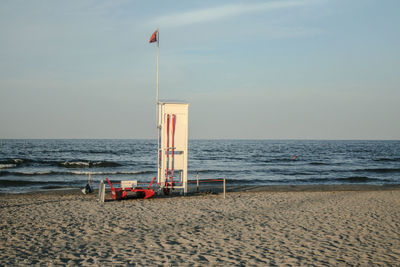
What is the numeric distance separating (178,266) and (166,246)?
134cm

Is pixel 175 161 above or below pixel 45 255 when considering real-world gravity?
above

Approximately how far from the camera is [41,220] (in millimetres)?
10383

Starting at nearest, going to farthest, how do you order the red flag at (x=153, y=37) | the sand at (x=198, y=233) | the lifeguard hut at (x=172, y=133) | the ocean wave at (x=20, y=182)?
the sand at (x=198, y=233) < the lifeguard hut at (x=172, y=133) < the red flag at (x=153, y=37) < the ocean wave at (x=20, y=182)

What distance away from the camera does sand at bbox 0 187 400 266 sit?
689 cm

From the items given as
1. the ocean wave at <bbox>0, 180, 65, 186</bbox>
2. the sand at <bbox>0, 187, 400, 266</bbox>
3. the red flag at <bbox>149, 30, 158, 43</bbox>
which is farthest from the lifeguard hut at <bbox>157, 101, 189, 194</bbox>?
the ocean wave at <bbox>0, 180, 65, 186</bbox>

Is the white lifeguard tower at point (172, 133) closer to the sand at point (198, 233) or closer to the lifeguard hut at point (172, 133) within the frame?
the lifeguard hut at point (172, 133)

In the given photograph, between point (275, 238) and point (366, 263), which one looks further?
point (275, 238)

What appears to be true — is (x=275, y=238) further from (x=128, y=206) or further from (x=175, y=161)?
(x=175, y=161)

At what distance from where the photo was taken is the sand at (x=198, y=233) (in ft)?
22.6

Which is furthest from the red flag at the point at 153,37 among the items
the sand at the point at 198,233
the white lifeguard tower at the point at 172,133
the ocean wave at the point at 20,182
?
the ocean wave at the point at 20,182

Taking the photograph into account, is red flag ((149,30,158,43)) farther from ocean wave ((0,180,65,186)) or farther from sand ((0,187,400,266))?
ocean wave ((0,180,65,186))

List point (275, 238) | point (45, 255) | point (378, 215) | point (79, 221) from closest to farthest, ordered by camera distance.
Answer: point (45, 255) → point (275, 238) → point (79, 221) → point (378, 215)

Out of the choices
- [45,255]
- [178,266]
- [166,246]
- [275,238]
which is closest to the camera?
[178,266]

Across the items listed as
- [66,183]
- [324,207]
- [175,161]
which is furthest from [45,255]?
[66,183]
